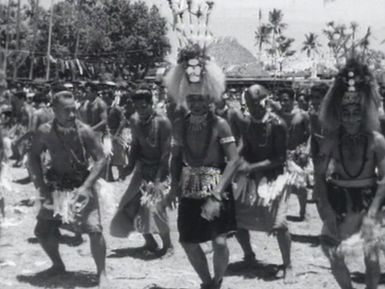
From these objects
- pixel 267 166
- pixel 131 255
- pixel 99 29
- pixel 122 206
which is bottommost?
pixel 131 255

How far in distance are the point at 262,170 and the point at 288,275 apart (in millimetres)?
968

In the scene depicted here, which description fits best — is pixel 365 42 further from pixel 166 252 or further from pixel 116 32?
pixel 116 32

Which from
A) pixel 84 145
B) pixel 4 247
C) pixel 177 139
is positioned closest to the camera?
pixel 177 139

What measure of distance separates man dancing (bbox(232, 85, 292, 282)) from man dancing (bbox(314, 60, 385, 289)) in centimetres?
121

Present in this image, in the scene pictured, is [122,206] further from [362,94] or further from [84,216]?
[362,94]

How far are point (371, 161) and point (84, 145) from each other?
2.46 metres

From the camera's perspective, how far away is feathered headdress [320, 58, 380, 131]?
197 inches

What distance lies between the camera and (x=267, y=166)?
20.9ft

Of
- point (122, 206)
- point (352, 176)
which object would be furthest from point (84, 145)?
point (352, 176)

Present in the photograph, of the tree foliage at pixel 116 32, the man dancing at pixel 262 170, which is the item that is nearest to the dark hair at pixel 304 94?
the man dancing at pixel 262 170

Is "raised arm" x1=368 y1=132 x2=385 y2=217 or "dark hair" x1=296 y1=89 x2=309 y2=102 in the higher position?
"dark hair" x1=296 y1=89 x2=309 y2=102

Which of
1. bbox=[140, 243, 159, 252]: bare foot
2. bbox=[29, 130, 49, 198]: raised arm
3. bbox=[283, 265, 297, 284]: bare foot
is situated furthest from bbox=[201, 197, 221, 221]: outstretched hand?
bbox=[140, 243, 159, 252]: bare foot

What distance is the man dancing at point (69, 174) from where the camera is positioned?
5.98 metres

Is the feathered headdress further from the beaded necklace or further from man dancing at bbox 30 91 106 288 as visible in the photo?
man dancing at bbox 30 91 106 288
